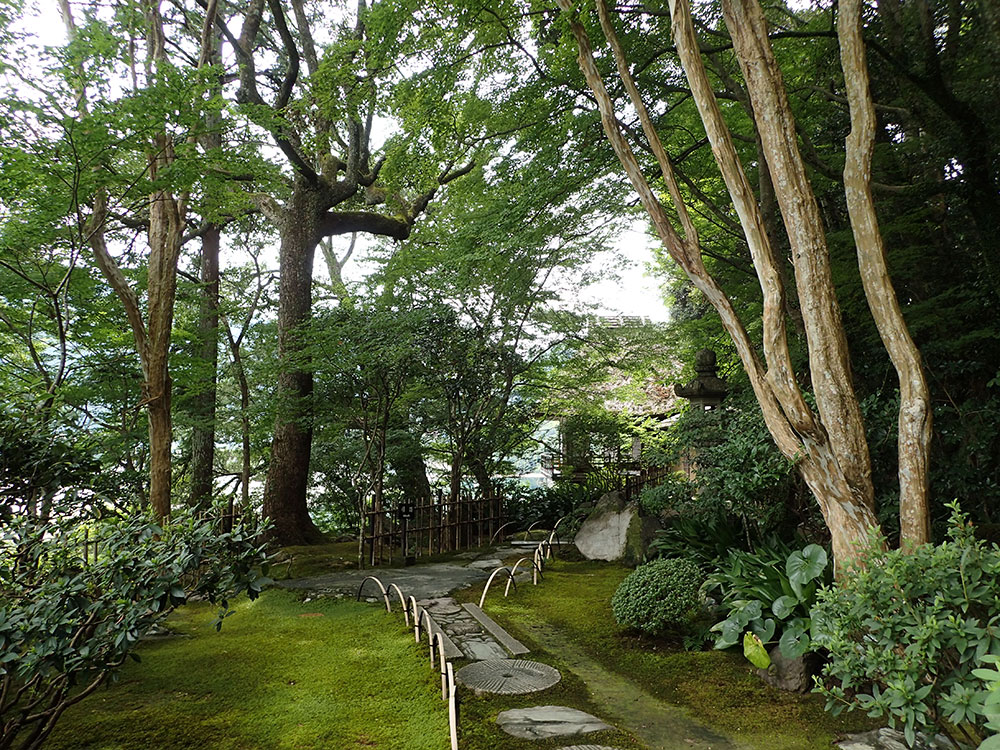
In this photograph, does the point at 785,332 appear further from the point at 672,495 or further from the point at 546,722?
the point at 672,495

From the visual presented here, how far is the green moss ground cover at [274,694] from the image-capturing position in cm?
314

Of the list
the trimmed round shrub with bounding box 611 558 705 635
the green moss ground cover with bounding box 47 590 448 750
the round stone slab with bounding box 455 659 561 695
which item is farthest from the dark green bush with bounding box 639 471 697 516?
the green moss ground cover with bounding box 47 590 448 750

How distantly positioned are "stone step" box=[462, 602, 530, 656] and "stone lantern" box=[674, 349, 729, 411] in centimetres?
403

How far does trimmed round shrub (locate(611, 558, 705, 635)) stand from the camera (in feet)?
14.9

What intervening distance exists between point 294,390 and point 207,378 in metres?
1.31

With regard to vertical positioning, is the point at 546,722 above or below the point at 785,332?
below

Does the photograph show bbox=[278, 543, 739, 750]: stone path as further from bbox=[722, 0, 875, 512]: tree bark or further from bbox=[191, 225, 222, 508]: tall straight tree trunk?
bbox=[191, 225, 222, 508]: tall straight tree trunk

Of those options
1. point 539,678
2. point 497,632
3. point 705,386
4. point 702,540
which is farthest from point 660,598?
point 705,386

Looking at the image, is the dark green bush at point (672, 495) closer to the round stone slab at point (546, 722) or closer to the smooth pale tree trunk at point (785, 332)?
the smooth pale tree trunk at point (785, 332)

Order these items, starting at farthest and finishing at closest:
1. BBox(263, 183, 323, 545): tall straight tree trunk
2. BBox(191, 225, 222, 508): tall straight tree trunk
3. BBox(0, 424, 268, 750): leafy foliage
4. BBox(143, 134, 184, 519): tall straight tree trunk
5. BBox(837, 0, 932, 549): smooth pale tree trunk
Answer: BBox(191, 225, 222, 508): tall straight tree trunk → BBox(263, 183, 323, 545): tall straight tree trunk → BBox(143, 134, 184, 519): tall straight tree trunk → BBox(837, 0, 932, 549): smooth pale tree trunk → BBox(0, 424, 268, 750): leafy foliage

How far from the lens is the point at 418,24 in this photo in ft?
20.7

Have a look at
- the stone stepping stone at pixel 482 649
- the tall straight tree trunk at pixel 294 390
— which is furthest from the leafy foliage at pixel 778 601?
the tall straight tree trunk at pixel 294 390

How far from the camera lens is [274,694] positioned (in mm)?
3729

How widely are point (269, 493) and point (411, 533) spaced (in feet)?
8.58
